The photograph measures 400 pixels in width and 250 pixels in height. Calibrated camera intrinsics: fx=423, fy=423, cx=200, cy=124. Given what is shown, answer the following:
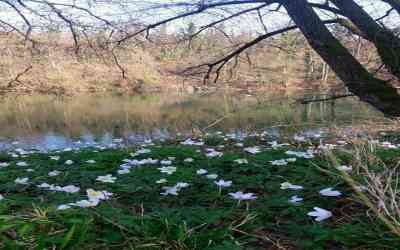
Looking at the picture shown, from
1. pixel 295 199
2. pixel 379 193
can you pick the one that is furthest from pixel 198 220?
pixel 379 193

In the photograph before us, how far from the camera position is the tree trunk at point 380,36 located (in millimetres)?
3176

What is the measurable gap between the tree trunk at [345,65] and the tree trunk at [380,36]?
16cm

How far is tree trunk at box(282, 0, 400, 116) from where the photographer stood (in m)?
3.19

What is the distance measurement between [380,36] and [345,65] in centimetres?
33

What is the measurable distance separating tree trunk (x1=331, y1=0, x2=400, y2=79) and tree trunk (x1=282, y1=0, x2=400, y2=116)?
165mm

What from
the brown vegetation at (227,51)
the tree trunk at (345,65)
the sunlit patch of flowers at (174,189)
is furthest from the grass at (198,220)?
the brown vegetation at (227,51)

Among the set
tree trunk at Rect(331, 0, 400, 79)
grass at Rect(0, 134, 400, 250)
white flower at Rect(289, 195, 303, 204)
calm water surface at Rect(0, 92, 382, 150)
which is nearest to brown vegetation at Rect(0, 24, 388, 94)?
tree trunk at Rect(331, 0, 400, 79)

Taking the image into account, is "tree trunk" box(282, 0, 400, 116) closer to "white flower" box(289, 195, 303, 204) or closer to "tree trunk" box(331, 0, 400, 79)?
"tree trunk" box(331, 0, 400, 79)

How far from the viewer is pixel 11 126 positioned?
46.5 feet

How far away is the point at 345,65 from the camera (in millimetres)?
3248

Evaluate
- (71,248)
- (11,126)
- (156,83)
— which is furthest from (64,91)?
(71,248)

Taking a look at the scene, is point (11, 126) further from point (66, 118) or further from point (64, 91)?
point (64, 91)

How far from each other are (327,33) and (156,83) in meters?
28.9

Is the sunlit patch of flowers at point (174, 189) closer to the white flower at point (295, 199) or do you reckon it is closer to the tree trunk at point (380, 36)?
the white flower at point (295, 199)
